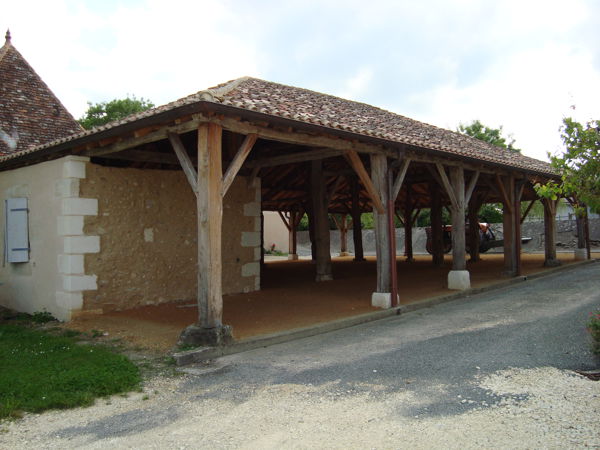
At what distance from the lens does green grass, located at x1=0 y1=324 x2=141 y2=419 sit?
4.09m

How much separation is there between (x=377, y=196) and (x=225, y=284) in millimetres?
3358

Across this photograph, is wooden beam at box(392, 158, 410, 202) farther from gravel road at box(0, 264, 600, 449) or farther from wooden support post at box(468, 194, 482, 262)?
wooden support post at box(468, 194, 482, 262)

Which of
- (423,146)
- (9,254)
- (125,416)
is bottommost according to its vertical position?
(125,416)

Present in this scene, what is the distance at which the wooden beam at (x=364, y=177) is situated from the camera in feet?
25.3

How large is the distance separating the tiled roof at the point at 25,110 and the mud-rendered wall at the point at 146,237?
332 centimetres

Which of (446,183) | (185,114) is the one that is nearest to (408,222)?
(446,183)

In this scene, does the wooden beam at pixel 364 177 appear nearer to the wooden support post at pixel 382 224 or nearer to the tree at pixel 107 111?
the wooden support post at pixel 382 224

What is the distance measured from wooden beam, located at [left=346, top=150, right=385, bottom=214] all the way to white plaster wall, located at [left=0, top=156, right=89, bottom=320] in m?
4.07

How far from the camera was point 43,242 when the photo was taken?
800cm

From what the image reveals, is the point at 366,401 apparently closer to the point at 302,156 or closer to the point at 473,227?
the point at 302,156

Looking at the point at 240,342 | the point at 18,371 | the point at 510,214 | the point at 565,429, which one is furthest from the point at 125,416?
the point at 510,214

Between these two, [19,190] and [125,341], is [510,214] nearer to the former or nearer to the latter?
[125,341]

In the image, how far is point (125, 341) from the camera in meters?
6.17

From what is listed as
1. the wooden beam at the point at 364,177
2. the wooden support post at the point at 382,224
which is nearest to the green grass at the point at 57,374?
the wooden beam at the point at 364,177
